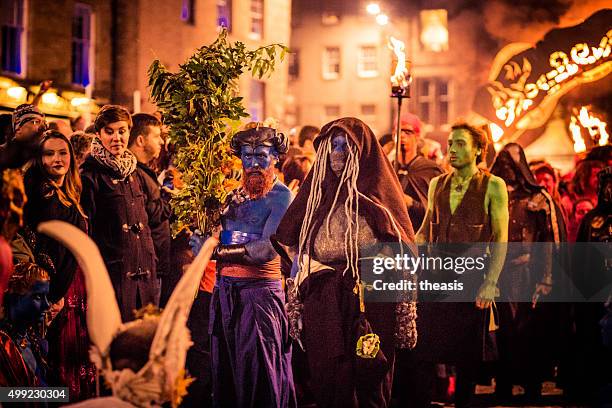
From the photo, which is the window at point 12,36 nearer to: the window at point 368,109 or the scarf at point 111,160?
the scarf at point 111,160

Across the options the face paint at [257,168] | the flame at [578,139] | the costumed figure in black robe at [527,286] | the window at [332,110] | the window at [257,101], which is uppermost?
the window at [332,110]

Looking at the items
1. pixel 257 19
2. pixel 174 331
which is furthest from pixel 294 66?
pixel 174 331

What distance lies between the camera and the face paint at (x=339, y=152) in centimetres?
756

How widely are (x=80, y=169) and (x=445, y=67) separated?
19.6 meters

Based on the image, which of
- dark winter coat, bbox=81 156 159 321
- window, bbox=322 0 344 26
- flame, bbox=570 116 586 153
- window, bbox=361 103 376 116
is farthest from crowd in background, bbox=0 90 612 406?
window, bbox=361 103 376 116

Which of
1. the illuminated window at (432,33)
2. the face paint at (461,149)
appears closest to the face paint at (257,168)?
the face paint at (461,149)

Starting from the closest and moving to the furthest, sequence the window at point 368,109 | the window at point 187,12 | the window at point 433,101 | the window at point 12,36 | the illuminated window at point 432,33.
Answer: the window at point 187,12 < the window at point 12,36 < the illuminated window at point 432,33 < the window at point 433,101 < the window at point 368,109

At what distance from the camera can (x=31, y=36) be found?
1780cm

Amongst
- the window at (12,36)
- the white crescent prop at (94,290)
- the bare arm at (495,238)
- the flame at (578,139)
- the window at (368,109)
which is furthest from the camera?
the window at (368,109)

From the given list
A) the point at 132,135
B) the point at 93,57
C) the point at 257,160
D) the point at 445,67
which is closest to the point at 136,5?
the point at 93,57

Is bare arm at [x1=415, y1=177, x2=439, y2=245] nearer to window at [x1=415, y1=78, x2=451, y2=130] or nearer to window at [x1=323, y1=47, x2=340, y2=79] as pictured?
window at [x1=415, y1=78, x2=451, y2=130]

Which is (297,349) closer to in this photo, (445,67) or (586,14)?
(586,14)

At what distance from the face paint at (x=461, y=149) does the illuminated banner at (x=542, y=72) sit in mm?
2603

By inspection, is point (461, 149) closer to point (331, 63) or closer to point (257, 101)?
point (257, 101)
